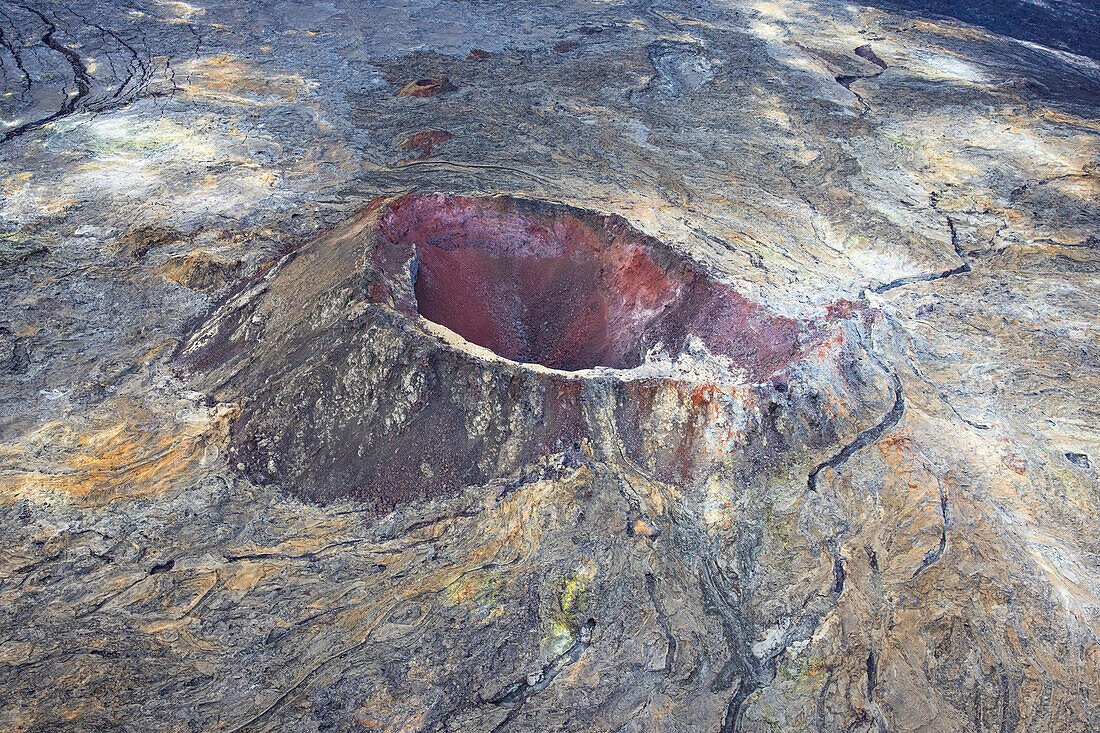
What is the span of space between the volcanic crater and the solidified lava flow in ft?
0.08

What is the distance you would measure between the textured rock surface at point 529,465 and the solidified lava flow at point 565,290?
30 cm

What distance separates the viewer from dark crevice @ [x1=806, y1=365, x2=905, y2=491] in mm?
5867

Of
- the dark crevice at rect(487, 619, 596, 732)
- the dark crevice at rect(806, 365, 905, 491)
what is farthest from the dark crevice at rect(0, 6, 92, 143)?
the dark crevice at rect(806, 365, 905, 491)

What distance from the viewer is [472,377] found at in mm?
5797

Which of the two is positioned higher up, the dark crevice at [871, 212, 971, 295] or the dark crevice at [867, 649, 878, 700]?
the dark crevice at [871, 212, 971, 295]

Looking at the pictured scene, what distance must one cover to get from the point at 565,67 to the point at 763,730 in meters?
12.2

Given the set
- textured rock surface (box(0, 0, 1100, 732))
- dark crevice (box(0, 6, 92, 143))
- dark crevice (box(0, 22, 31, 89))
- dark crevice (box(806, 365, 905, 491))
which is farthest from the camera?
dark crevice (box(0, 22, 31, 89))

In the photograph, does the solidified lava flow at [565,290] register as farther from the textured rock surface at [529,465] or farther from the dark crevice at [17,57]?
the dark crevice at [17,57]

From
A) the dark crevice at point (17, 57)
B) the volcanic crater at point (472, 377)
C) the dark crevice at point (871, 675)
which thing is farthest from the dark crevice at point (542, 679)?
the dark crevice at point (17, 57)

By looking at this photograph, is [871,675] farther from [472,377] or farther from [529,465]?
[472,377]

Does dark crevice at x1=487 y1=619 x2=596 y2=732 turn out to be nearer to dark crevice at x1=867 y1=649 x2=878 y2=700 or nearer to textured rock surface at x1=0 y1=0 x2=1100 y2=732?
textured rock surface at x1=0 y1=0 x2=1100 y2=732

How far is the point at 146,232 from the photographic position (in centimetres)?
816

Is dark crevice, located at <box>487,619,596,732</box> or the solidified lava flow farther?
the solidified lava flow

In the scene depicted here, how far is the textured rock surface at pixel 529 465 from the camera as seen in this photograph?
14.7ft
